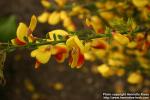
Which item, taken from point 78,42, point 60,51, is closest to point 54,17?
point 60,51

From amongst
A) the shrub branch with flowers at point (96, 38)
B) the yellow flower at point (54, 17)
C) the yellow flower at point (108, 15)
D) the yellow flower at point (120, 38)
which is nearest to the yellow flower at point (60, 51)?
the shrub branch with flowers at point (96, 38)

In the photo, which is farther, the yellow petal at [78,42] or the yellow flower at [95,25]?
the yellow flower at [95,25]

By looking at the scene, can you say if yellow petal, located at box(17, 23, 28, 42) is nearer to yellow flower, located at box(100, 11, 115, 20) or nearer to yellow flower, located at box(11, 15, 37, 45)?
yellow flower, located at box(11, 15, 37, 45)

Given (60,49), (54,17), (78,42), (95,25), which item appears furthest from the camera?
(54,17)

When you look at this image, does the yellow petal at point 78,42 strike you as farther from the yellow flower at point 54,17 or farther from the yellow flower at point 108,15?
the yellow flower at point 108,15

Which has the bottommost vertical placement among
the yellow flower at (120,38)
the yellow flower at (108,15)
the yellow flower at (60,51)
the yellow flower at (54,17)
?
the yellow flower at (60,51)

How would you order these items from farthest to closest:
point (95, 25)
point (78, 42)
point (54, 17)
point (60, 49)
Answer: point (54, 17) → point (95, 25) → point (60, 49) → point (78, 42)

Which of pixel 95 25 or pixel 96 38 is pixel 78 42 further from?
pixel 95 25

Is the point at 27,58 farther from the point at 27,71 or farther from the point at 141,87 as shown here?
the point at 141,87

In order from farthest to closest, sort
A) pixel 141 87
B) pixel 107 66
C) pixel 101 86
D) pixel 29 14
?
pixel 29 14, pixel 101 86, pixel 141 87, pixel 107 66

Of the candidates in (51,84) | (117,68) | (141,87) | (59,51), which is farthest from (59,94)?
(59,51)

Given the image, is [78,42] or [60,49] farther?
[60,49]
